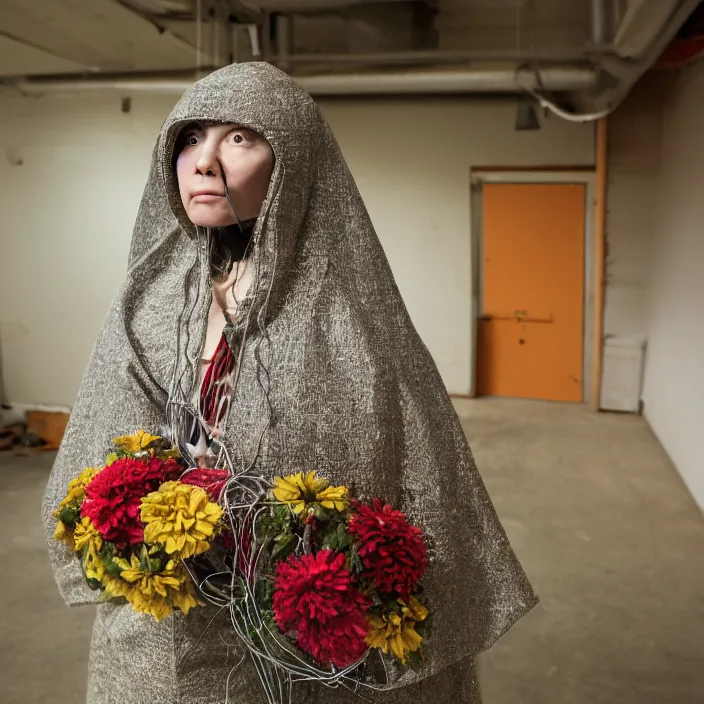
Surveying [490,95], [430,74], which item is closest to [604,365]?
[490,95]

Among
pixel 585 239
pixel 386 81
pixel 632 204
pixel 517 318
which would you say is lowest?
pixel 517 318

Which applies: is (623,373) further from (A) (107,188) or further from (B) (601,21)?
(A) (107,188)

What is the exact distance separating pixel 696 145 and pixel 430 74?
119cm

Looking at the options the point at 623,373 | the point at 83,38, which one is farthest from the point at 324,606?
the point at 623,373

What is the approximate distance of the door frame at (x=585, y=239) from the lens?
14.4 ft

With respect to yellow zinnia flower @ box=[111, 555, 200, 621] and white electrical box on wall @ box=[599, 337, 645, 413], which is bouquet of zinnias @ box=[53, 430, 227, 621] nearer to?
yellow zinnia flower @ box=[111, 555, 200, 621]

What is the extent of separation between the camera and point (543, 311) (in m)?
4.55

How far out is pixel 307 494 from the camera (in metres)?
0.86

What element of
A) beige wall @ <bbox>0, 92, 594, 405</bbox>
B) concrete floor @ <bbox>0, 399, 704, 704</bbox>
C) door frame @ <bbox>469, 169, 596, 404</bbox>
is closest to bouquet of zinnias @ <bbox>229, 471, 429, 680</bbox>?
concrete floor @ <bbox>0, 399, 704, 704</bbox>

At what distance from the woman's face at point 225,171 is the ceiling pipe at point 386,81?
2312mm

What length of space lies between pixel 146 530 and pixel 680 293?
128 inches

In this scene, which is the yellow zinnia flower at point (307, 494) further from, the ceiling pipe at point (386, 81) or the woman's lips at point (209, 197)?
the ceiling pipe at point (386, 81)

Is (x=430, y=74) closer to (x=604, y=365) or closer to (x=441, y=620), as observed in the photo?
(x=604, y=365)

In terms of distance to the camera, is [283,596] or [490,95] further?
[490,95]
